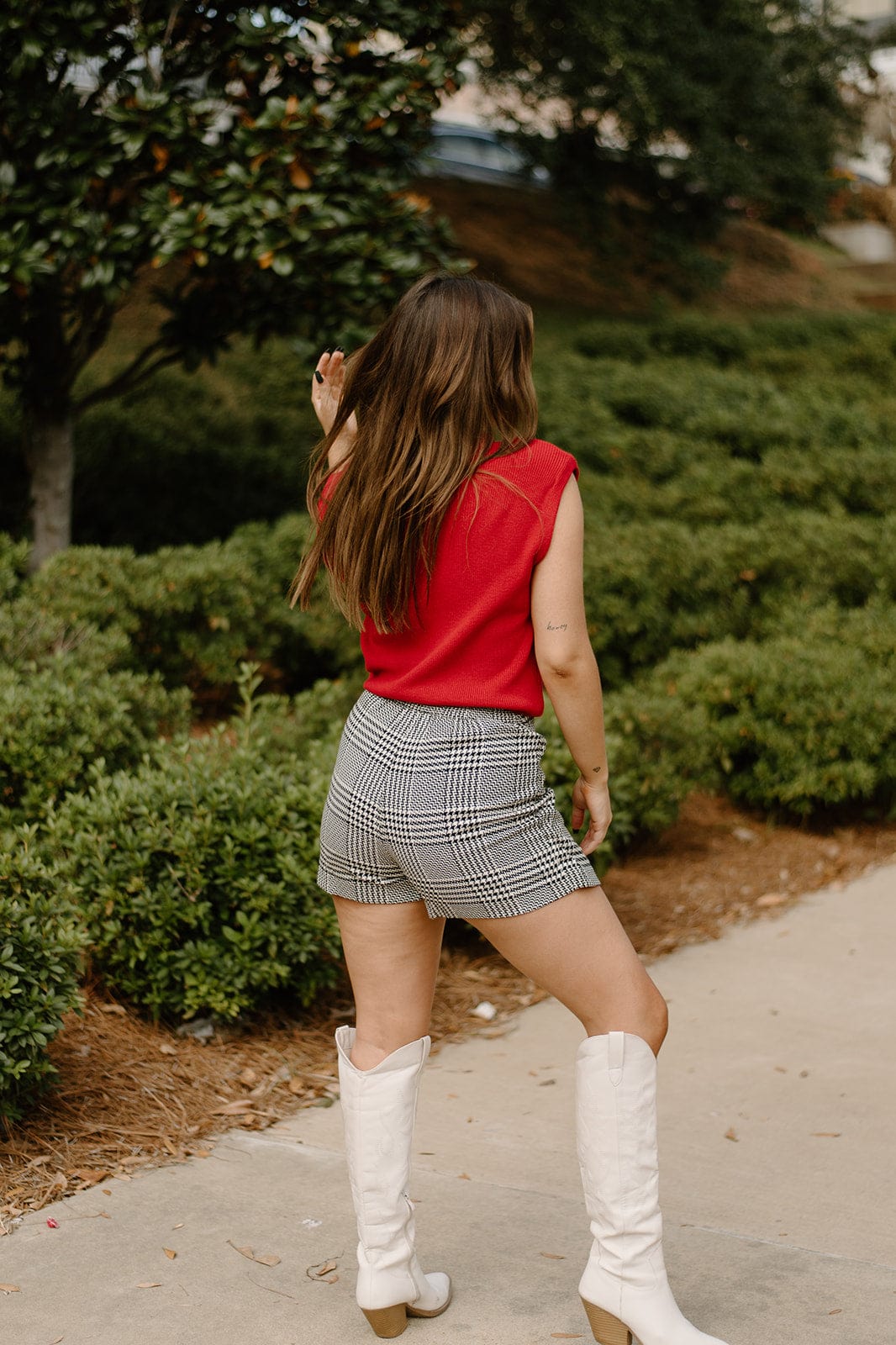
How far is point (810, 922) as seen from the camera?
4.99 metres

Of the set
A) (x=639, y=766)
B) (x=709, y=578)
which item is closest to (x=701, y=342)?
(x=709, y=578)

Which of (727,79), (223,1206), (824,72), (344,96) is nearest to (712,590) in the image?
(344,96)

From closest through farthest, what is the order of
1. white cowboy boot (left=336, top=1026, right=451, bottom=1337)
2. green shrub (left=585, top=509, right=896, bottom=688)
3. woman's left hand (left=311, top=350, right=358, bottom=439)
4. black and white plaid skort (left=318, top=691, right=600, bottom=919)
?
black and white plaid skort (left=318, top=691, right=600, bottom=919) → white cowboy boot (left=336, top=1026, right=451, bottom=1337) → woman's left hand (left=311, top=350, right=358, bottom=439) → green shrub (left=585, top=509, right=896, bottom=688)

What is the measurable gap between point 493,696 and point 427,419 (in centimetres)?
49

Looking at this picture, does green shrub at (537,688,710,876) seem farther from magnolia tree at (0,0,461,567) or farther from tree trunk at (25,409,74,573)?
tree trunk at (25,409,74,573)

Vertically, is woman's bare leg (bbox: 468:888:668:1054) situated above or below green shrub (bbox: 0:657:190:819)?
above

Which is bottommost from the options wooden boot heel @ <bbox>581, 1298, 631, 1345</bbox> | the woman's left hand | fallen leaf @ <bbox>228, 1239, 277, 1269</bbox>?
fallen leaf @ <bbox>228, 1239, 277, 1269</bbox>

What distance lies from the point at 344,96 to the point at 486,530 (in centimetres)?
469

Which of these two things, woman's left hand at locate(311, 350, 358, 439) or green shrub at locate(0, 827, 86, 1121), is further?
green shrub at locate(0, 827, 86, 1121)

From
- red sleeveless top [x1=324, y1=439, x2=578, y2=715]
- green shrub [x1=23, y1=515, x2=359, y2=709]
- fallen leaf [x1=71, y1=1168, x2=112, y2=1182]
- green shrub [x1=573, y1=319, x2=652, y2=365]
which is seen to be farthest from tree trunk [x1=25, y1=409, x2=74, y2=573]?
green shrub [x1=573, y1=319, x2=652, y2=365]

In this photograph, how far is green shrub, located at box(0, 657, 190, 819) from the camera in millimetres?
4180

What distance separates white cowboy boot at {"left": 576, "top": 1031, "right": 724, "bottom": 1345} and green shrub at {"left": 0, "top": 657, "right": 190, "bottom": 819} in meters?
2.30

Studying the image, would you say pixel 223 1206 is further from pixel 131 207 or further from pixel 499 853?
pixel 131 207

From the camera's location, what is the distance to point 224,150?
6020 mm
